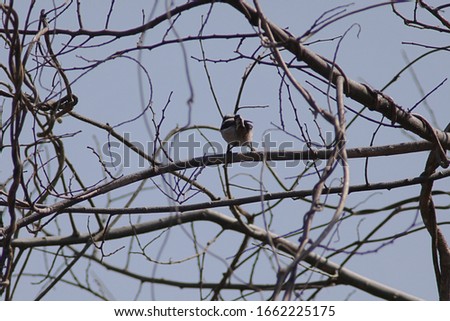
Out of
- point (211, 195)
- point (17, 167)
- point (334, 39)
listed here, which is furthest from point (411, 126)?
point (17, 167)

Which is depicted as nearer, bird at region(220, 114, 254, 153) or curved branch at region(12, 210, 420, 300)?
curved branch at region(12, 210, 420, 300)

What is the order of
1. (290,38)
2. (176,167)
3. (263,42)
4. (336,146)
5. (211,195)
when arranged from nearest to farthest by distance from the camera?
(336,146) < (263,42) < (290,38) < (176,167) < (211,195)

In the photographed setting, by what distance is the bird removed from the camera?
4629 millimetres

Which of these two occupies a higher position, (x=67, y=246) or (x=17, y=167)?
(x=67, y=246)

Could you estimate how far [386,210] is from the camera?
459 centimetres

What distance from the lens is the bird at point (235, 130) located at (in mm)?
4629

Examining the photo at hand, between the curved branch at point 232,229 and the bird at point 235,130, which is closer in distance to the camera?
the curved branch at point 232,229

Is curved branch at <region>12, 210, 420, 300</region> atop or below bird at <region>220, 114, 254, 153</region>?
below

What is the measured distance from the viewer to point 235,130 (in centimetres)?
464

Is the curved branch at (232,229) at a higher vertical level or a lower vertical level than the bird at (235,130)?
lower

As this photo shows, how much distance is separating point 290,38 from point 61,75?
1.09m

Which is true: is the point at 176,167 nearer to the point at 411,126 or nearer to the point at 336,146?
the point at 411,126

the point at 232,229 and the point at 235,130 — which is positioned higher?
the point at 235,130
